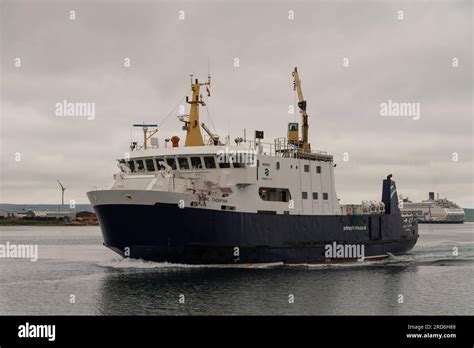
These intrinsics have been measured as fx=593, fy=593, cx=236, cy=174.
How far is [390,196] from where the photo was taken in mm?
48594

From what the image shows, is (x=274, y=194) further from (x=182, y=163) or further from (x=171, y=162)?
(x=171, y=162)

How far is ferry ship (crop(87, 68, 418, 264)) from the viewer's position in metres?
32.0

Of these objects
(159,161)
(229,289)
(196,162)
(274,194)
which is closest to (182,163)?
(196,162)

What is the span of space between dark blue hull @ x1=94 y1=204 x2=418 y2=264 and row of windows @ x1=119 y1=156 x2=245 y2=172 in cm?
323

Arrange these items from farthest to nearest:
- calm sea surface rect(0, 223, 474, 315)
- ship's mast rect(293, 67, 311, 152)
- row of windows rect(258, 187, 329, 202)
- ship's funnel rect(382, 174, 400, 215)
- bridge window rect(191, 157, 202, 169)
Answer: ship's funnel rect(382, 174, 400, 215) < ship's mast rect(293, 67, 311, 152) < row of windows rect(258, 187, 329, 202) < bridge window rect(191, 157, 202, 169) < calm sea surface rect(0, 223, 474, 315)

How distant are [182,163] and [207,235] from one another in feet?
17.7

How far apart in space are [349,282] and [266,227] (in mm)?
6223

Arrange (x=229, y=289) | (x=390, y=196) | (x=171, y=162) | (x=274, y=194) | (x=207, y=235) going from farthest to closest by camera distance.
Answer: (x=390, y=196) → (x=274, y=194) → (x=171, y=162) → (x=207, y=235) → (x=229, y=289)

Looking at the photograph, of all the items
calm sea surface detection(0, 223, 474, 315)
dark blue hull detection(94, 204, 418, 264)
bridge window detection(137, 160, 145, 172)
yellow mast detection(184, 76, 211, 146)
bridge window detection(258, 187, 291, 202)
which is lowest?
calm sea surface detection(0, 223, 474, 315)

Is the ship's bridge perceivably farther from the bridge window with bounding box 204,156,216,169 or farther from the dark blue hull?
the dark blue hull

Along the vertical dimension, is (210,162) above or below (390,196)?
above

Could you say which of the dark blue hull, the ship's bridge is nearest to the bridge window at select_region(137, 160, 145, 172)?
the ship's bridge

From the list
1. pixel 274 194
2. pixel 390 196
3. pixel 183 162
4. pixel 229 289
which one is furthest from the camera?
pixel 390 196
